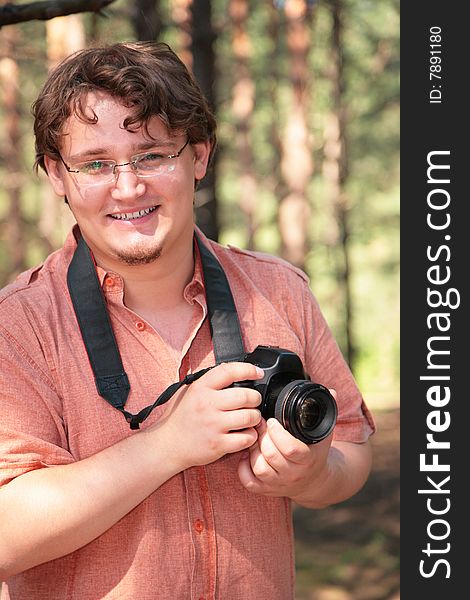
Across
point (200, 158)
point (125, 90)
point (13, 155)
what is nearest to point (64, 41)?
point (13, 155)

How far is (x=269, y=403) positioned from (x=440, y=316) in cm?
140

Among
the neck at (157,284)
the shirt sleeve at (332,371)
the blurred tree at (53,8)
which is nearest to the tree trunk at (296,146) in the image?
the blurred tree at (53,8)

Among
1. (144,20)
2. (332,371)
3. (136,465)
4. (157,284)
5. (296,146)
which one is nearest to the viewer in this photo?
(136,465)

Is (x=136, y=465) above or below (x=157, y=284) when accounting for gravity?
below

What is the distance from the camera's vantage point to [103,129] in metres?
2.10

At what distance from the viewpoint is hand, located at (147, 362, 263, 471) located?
6.40ft

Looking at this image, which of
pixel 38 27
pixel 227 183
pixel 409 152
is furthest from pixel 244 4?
pixel 227 183

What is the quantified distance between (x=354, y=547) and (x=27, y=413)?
22.1 feet

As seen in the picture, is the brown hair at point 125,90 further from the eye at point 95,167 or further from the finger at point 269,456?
the finger at point 269,456

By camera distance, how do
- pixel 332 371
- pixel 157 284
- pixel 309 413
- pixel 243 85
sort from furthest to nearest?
pixel 243 85, pixel 332 371, pixel 157 284, pixel 309 413

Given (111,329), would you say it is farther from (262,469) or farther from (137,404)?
(262,469)

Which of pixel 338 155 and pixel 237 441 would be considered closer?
pixel 237 441

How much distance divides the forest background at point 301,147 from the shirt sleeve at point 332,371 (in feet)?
3.14

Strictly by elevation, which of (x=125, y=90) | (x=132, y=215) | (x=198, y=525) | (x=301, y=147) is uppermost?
(x=301, y=147)
